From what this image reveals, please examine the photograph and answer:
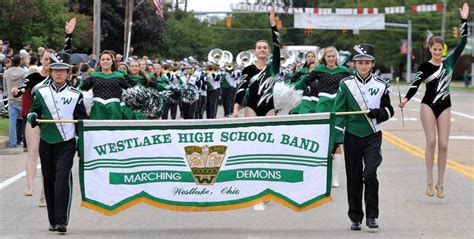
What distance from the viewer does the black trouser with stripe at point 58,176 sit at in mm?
10750

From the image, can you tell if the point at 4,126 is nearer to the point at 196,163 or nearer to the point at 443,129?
the point at 443,129

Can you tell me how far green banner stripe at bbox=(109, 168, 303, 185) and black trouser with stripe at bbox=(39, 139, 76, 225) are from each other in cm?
44

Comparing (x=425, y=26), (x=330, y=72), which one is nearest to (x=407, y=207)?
(x=330, y=72)

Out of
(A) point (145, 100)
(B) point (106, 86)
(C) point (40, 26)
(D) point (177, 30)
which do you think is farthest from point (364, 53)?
(D) point (177, 30)

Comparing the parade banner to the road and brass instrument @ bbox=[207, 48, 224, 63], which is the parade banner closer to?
the road

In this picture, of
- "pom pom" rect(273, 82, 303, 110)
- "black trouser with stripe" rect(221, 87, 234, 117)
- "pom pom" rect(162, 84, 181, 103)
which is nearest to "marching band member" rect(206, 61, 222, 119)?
"black trouser with stripe" rect(221, 87, 234, 117)

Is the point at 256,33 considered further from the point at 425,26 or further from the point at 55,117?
the point at 55,117

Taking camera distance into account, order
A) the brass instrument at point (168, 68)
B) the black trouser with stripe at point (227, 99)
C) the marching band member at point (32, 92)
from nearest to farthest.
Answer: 1. the marching band member at point (32, 92)
2. the brass instrument at point (168, 68)
3. the black trouser with stripe at point (227, 99)

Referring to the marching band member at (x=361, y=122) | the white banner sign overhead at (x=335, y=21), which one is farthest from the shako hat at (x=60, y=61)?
the white banner sign overhead at (x=335, y=21)

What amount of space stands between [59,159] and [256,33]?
112867 millimetres

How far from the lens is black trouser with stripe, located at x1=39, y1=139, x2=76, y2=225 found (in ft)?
35.3

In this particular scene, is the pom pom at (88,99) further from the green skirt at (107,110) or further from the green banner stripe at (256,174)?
the green banner stripe at (256,174)

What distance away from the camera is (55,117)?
36.0ft

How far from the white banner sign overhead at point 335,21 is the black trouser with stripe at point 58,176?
2919 inches
